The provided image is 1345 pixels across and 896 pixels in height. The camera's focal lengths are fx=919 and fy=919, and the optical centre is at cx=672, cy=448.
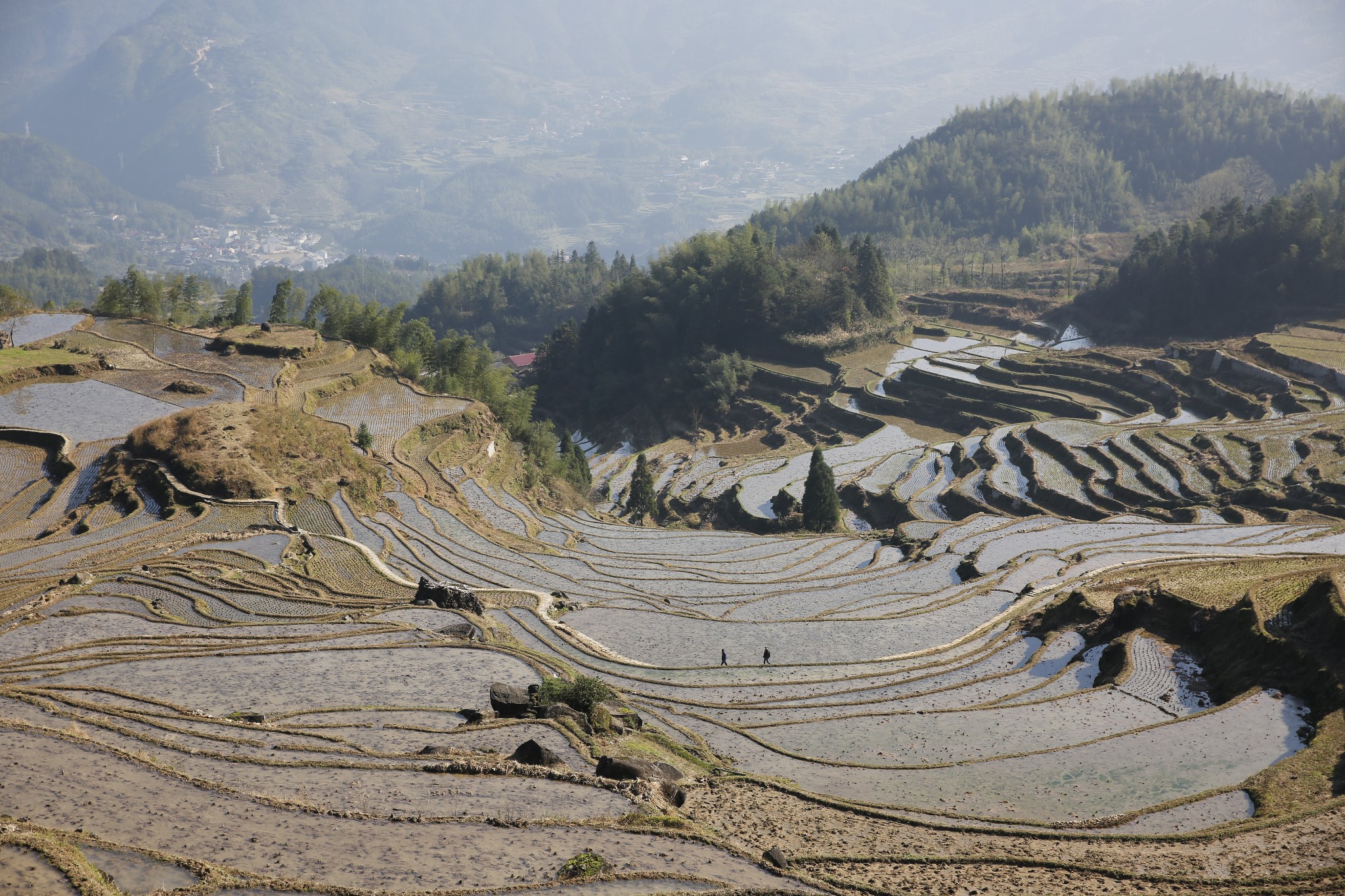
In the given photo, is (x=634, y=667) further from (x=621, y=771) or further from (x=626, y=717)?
(x=621, y=771)

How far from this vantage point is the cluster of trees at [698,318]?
69250mm

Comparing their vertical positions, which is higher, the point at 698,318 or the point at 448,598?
the point at 698,318

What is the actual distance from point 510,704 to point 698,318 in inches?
2309

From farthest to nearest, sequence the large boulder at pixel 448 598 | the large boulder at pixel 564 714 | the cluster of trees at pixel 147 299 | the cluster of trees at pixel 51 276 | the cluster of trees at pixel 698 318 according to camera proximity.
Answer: the cluster of trees at pixel 51 276 → the cluster of trees at pixel 698 318 → the cluster of trees at pixel 147 299 → the large boulder at pixel 448 598 → the large boulder at pixel 564 714

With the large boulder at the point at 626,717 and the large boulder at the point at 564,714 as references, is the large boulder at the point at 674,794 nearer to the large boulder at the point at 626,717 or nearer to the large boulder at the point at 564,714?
the large boulder at the point at 564,714

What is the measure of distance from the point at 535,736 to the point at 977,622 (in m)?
13.0

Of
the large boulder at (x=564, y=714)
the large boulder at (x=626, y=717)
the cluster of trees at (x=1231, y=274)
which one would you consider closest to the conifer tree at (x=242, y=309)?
the large boulder at (x=626, y=717)

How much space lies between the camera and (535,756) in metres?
13.7

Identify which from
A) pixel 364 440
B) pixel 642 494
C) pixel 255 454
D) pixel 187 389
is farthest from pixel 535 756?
pixel 642 494

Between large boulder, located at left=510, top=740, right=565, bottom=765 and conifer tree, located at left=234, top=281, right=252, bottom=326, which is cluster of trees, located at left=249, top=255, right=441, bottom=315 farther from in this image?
large boulder, located at left=510, top=740, right=565, bottom=765

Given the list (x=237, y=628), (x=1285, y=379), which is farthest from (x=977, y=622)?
(x=1285, y=379)

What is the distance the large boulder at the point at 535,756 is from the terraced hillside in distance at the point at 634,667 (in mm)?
35

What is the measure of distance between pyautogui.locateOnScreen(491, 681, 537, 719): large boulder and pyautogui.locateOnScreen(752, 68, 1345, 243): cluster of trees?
11224 cm

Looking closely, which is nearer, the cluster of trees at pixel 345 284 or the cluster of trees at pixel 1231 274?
the cluster of trees at pixel 1231 274
